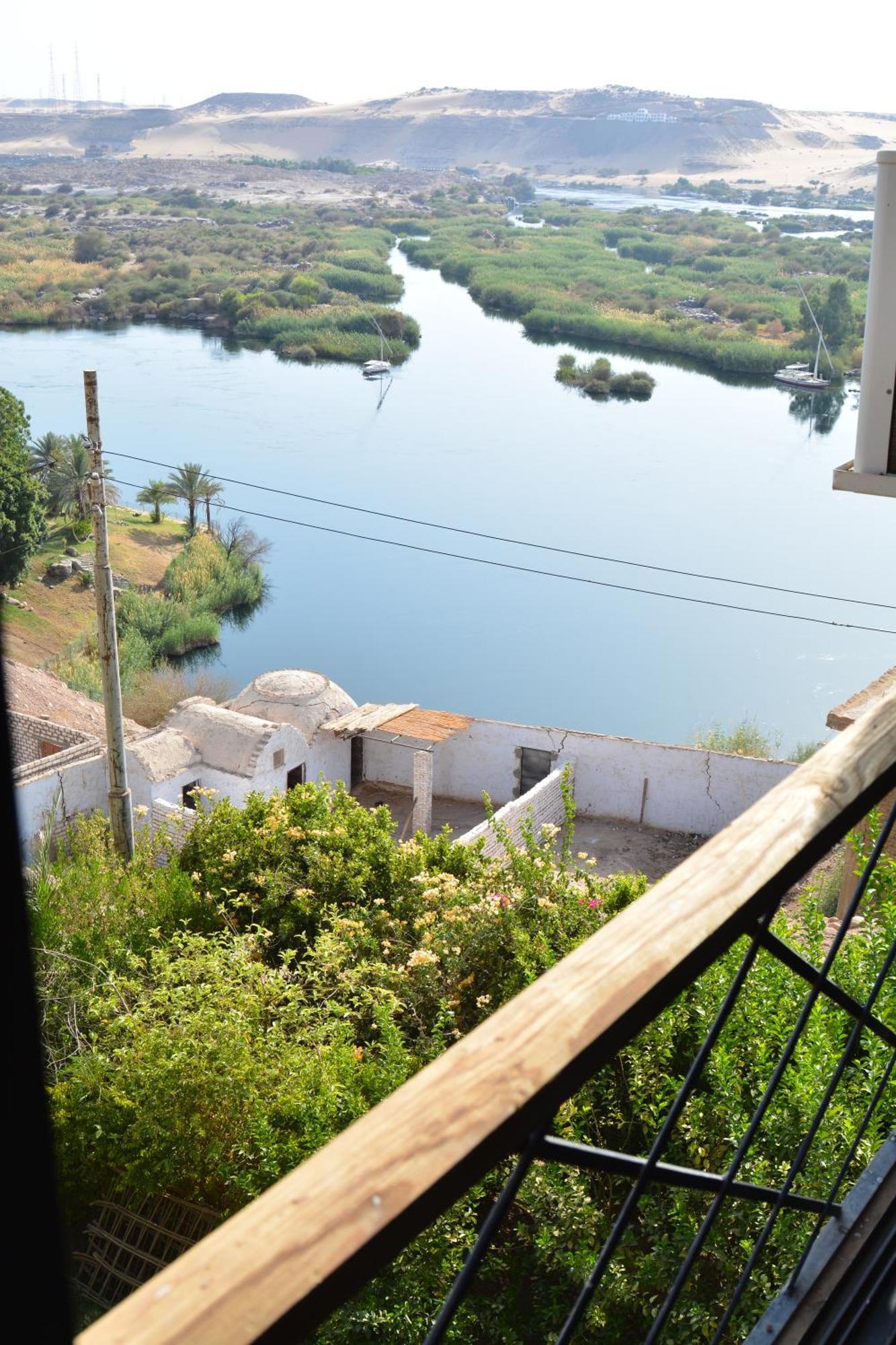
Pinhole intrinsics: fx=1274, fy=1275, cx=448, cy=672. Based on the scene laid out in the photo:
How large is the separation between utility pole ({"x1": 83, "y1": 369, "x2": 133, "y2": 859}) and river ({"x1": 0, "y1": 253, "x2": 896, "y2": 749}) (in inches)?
471

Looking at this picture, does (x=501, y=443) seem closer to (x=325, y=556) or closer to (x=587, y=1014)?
(x=325, y=556)

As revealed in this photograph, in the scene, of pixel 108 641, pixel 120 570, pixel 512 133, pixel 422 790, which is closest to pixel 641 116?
pixel 512 133

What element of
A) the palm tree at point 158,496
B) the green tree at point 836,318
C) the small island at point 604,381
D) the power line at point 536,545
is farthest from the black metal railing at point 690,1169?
the green tree at point 836,318

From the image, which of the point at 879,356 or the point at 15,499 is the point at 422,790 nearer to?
the point at 879,356

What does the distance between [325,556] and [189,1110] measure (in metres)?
23.0

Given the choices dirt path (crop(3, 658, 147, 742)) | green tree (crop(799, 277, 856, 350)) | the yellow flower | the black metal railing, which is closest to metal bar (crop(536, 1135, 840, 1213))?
the black metal railing

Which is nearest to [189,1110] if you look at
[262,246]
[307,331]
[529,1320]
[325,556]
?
[529,1320]

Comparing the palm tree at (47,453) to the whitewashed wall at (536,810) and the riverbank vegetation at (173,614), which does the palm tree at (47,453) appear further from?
the whitewashed wall at (536,810)

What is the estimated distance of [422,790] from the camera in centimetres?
1120

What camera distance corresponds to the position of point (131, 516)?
24.8 metres

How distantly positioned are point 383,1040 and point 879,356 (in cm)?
273

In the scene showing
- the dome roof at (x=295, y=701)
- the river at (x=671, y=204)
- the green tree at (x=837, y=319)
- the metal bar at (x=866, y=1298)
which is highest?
the river at (x=671, y=204)

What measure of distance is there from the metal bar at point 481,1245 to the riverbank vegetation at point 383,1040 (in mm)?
2165

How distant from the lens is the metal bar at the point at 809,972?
793 millimetres
